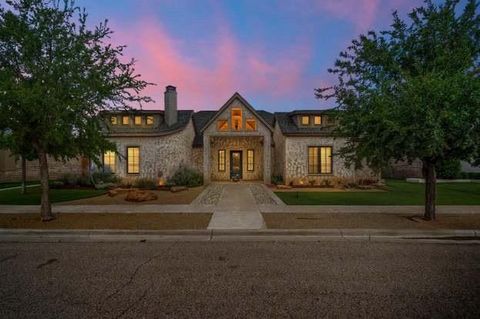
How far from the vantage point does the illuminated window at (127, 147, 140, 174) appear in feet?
63.9

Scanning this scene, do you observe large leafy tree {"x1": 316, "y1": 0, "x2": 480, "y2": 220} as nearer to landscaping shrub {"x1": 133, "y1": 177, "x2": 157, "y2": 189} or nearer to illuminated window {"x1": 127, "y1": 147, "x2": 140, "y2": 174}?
landscaping shrub {"x1": 133, "y1": 177, "x2": 157, "y2": 189}

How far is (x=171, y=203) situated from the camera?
12.1 metres

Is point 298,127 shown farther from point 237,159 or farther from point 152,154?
point 152,154

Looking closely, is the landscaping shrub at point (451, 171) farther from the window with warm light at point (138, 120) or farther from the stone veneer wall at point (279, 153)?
the window with warm light at point (138, 120)

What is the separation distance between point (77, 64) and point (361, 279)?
9.16 meters

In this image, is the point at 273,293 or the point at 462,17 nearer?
the point at 273,293

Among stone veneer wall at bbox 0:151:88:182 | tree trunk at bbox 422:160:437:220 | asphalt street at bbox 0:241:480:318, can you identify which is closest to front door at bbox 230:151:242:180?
stone veneer wall at bbox 0:151:88:182

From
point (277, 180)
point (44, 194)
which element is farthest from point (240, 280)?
point (277, 180)

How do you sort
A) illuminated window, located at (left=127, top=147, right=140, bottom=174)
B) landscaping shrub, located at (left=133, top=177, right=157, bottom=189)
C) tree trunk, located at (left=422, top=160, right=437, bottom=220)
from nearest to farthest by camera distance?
1. tree trunk, located at (left=422, top=160, right=437, bottom=220)
2. landscaping shrub, located at (left=133, top=177, right=157, bottom=189)
3. illuminated window, located at (left=127, top=147, right=140, bottom=174)

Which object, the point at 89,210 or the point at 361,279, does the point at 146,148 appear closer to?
the point at 89,210

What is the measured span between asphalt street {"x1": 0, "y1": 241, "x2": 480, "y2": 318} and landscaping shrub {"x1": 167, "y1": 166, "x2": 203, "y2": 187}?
11657 millimetres

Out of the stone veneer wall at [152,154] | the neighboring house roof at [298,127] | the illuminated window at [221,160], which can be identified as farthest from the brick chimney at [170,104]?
the neighboring house roof at [298,127]

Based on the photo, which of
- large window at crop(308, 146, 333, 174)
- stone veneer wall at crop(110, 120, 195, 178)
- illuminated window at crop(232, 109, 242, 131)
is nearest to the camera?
stone veneer wall at crop(110, 120, 195, 178)

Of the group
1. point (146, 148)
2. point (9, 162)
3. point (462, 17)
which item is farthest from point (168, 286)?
point (9, 162)
